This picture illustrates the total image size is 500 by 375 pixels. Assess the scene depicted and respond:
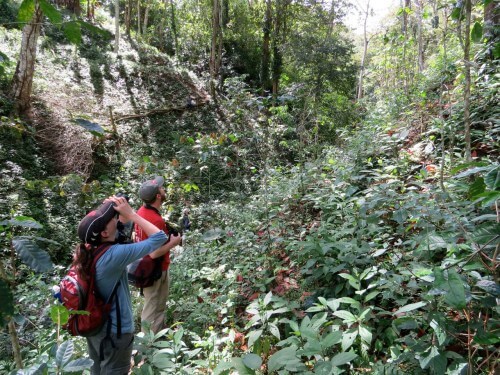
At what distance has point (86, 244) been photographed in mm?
2166

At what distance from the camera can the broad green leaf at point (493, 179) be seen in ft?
3.40

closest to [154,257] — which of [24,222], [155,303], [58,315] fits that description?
[155,303]

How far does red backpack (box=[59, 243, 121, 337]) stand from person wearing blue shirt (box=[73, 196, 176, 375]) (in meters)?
0.04

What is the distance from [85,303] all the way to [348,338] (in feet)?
5.88

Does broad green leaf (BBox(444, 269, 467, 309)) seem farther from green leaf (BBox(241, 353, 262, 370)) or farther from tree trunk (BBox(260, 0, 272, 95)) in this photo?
tree trunk (BBox(260, 0, 272, 95))

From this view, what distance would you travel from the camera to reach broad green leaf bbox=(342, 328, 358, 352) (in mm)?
2189

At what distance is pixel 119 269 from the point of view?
2154 millimetres

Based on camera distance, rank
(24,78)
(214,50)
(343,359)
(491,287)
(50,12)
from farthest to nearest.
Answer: (214,50), (24,78), (343,359), (491,287), (50,12)

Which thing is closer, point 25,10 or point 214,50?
point 25,10

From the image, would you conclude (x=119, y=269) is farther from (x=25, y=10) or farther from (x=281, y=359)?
(x=25, y=10)

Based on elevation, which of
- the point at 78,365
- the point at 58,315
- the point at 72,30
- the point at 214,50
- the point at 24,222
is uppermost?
the point at 214,50

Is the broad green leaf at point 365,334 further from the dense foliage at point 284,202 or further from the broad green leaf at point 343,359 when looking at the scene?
the broad green leaf at point 343,359

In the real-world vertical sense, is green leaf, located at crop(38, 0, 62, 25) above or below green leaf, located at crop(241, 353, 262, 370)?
above

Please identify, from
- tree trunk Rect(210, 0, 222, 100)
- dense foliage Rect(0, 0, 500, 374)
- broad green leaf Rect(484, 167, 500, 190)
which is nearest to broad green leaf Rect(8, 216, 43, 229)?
dense foliage Rect(0, 0, 500, 374)
